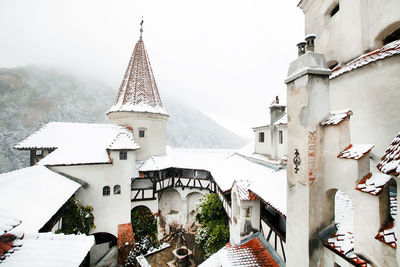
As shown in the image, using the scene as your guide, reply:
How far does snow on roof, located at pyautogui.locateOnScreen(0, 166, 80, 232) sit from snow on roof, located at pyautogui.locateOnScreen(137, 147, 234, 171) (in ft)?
18.4

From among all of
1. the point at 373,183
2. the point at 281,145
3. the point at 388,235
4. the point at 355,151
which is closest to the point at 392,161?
the point at 373,183

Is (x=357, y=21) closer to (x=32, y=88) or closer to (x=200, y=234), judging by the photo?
(x=200, y=234)

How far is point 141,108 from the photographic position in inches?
594

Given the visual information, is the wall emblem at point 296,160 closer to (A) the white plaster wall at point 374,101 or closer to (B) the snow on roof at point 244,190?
(A) the white plaster wall at point 374,101

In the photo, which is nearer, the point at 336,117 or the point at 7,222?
the point at 336,117

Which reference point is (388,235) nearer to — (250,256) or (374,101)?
(374,101)

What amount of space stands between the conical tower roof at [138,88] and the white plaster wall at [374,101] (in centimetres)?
1351

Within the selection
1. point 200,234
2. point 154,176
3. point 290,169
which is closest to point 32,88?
point 154,176

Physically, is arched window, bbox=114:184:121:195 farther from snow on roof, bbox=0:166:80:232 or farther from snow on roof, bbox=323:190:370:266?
snow on roof, bbox=323:190:370:266

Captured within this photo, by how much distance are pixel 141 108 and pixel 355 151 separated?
575 inches

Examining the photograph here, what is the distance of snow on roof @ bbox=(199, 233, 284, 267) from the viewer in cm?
546

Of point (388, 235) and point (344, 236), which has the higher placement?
point (388, 235)

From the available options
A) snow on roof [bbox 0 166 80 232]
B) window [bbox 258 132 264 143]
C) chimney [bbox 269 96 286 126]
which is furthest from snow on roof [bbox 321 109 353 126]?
window [bbox 258 132 264 143]

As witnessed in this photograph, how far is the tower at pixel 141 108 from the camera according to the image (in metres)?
15.1
